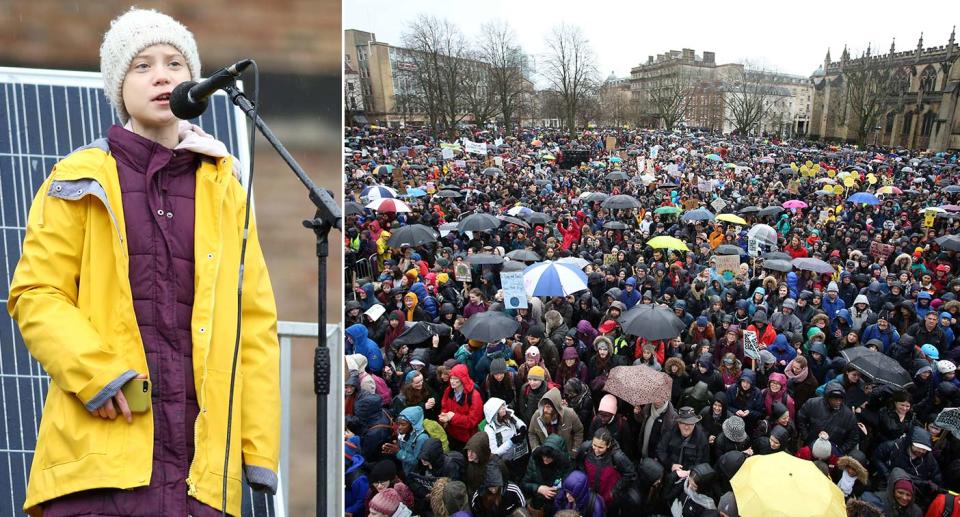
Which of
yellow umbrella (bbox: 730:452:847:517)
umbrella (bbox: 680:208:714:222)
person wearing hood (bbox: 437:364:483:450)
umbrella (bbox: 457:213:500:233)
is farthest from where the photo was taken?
umbrella (bbox: 680:208:714:222)

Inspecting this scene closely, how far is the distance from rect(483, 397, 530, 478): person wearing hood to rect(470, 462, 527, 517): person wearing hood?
560mm

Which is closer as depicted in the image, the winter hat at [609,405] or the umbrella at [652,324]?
the winter hat at [609,405]

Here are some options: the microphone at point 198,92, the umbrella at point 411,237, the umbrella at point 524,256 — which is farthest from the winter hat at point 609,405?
the umbrella at point 411,237

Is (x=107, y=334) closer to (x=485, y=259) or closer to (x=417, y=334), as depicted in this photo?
(x=417, y=334)

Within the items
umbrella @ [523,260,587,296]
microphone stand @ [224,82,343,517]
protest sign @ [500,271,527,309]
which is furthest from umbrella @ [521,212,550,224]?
microphone stand @ [224,82,343,517]

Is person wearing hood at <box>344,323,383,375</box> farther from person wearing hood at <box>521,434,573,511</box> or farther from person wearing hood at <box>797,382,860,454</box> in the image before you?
person wearing hood at <box>797,382,860,454</box>

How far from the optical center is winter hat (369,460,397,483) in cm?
453

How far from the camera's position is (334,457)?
9.22ft

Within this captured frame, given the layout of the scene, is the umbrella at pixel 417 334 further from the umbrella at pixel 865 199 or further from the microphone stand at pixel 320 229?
the umbrella at pixel 865 199

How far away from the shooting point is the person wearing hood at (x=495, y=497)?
4562mm

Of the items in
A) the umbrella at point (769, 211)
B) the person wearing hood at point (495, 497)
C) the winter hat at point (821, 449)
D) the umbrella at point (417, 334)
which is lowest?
the person wearing hood at point (495, 497)

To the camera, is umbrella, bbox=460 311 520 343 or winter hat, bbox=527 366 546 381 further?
umbrella, bbox=460 311 520 343

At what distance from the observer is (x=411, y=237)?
467 inches

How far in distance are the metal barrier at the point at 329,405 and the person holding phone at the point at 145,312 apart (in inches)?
33.7
